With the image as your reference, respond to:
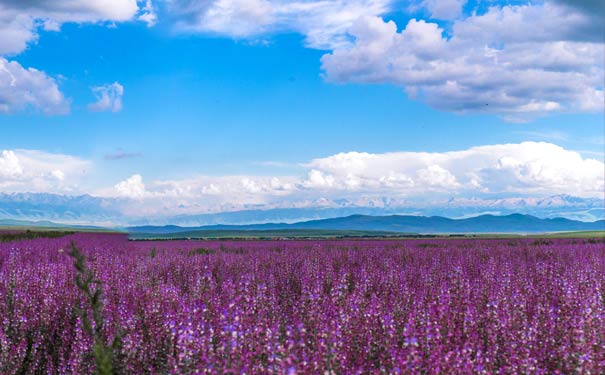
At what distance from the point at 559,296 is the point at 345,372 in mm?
5093

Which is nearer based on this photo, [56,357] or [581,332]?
[581,332]

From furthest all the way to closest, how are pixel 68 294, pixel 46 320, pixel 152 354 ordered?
1. pixel 68 294
2. pixel 46 320
3. pixel 152 354

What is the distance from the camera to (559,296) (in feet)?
27.6

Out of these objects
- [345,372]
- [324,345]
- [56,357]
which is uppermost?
[324,345]

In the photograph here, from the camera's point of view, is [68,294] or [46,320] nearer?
[46,320]

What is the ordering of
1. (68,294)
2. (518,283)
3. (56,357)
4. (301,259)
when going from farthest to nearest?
(301,259) → (518,283) → (68,294) → (56,357)

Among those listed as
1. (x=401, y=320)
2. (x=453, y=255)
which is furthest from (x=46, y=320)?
(x=453, y=255)

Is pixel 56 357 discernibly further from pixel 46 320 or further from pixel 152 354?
pixel 152 354

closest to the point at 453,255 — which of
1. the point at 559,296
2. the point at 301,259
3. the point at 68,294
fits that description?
the point at 301,259

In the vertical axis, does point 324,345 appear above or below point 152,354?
above

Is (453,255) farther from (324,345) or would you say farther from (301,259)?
(324,345)

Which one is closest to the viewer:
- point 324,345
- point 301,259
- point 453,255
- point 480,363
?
point 324,345

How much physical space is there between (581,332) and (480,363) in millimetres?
1617

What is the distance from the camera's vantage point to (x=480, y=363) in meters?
4.87
